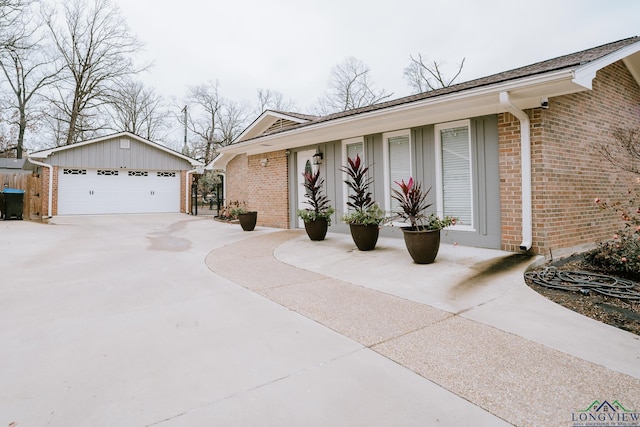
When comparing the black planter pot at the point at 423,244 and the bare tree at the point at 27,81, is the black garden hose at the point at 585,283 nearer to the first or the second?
the black planter pot at the point at 423,244

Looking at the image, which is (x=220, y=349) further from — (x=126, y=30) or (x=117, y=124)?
(x=117, y=124)

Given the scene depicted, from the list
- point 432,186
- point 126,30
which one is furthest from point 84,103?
point 432,186

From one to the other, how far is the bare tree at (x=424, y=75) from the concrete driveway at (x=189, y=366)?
21801 mm

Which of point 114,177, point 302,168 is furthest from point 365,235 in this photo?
point 114,177

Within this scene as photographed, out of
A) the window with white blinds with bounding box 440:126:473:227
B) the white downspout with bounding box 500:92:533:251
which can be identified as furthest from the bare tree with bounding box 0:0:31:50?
the white downspout with bounding box 500:92:533:251

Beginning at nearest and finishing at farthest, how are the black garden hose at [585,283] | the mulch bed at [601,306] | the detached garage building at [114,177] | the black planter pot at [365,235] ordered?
1. the mulch bed at [601,306]
2. the black garden hose at [585,283]
3. the black planter pot at [365,235]
4. the detached garage building at [114,177]

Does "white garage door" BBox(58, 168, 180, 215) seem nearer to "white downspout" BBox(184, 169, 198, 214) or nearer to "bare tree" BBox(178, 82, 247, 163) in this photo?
"white downspout" BBox(184, 169, 198, 214)

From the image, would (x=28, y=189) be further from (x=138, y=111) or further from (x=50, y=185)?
(x=138, y=111)

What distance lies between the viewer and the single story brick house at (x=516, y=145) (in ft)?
16.9

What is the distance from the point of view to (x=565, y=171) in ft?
18.2

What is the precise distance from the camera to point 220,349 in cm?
242

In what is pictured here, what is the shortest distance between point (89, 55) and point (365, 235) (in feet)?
83.6

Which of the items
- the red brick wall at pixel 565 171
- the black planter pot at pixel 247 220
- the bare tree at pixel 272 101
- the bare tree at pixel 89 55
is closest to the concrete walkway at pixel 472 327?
the red brick wall at pixel 565 171

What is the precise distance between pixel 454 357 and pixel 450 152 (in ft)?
15.6
